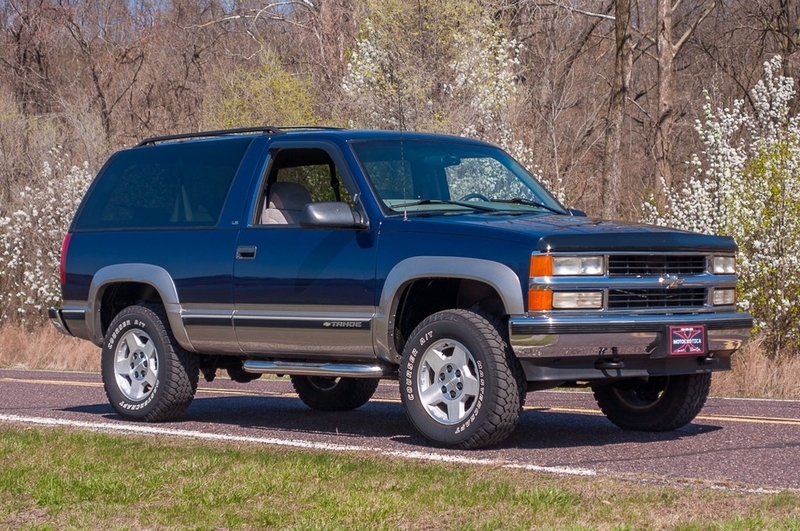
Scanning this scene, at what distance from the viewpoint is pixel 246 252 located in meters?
9.38

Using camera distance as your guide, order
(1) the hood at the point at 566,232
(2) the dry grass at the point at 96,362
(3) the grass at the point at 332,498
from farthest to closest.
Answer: (2) the dry grass at the point at 96,362
(1) the hood at the point at 566,232
(3) the grass at the point at 332,498

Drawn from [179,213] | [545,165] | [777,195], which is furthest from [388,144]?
[545,165]

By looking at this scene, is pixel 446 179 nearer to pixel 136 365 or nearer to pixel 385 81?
pixel 136 365

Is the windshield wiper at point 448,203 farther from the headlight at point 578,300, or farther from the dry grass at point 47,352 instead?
the dry grass at point 47,352

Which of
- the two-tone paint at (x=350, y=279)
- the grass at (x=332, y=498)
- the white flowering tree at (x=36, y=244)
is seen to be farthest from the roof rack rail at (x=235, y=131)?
the white flowering tree at (x=36, y=244)

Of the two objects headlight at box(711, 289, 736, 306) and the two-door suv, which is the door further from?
headlight at box(711, 289, 736, 306)

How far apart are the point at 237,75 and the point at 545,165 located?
11449mm

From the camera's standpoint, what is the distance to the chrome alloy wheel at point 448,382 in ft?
26.6

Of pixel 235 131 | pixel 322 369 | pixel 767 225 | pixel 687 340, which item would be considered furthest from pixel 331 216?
pixel 767 225

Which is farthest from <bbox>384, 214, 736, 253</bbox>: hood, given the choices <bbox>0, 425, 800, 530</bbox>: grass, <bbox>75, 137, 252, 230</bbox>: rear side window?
<bbox>75, 137, 252, 230</bbox>: rear side window

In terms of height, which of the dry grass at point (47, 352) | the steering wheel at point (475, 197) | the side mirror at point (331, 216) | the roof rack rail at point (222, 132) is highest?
the roof rack rail at point (222, 132)

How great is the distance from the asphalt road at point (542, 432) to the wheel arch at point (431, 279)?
0.70m

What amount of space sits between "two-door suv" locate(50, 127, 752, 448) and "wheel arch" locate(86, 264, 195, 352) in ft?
0.06

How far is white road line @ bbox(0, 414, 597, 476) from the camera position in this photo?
7.25 metres
